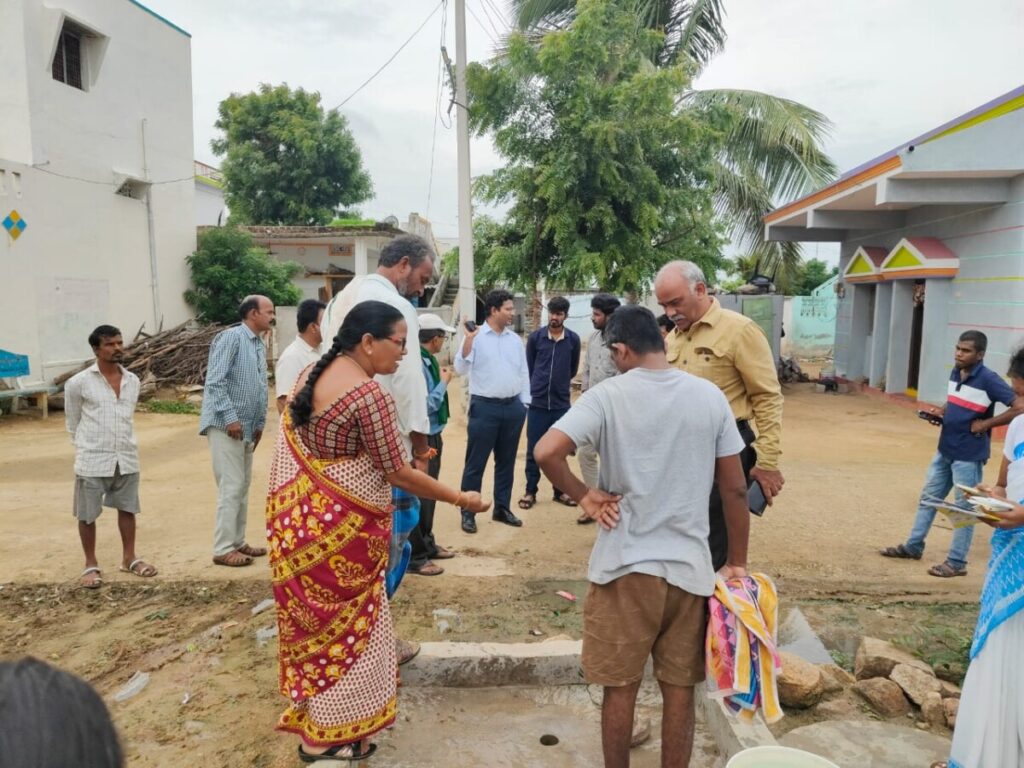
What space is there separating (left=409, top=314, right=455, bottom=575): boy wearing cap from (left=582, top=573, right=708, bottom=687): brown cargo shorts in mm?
2394

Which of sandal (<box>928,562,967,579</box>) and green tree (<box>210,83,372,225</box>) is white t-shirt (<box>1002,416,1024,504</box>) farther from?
green tree (<box>210,83,372,225</box>)

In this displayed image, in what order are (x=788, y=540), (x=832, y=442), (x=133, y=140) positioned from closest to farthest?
(x=788, y=540)
(x=832, y=442)
(x=133, y=140)

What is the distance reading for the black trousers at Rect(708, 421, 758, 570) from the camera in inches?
119

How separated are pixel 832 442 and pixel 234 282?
13.2 m

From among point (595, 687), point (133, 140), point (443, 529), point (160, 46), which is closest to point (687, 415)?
point (595, 687)

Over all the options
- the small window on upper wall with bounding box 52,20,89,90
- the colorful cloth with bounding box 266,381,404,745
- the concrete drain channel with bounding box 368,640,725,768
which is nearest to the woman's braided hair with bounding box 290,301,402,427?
the colorful cloth with bounding box 266,381,404,745

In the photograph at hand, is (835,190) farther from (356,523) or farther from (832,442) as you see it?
(356,523)

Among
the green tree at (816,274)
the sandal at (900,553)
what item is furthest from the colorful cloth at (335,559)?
the green tree at (816,274)

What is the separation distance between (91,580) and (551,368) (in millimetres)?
3731

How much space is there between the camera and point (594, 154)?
1160cm

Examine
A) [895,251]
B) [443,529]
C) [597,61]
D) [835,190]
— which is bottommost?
[443,529]

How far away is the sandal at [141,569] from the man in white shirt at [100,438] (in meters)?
0.18

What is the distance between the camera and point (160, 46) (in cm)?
1541

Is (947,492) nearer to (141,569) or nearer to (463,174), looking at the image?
(141,569)
